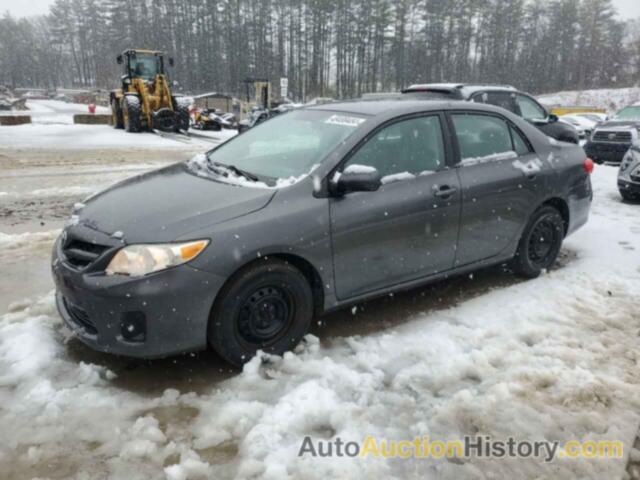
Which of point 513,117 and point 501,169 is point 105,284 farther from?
point 513,117

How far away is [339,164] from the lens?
3.44 metres

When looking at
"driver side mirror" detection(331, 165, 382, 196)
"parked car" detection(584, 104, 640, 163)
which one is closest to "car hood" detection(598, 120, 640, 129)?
"parked car" detection(584, 104, 640, 163)

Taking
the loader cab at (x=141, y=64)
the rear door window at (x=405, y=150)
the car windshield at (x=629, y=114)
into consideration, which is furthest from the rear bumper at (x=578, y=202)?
the loader cab at (x=141, y=64)

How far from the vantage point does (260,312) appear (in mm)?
3164

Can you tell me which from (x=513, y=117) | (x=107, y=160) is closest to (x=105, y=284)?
(x=513, y=117)

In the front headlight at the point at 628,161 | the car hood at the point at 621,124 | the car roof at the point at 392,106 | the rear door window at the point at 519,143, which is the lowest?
the front headlight at the point at 628,161

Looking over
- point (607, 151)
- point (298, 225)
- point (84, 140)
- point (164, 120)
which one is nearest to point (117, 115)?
point (164, 120)

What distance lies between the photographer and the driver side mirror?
3262 mm

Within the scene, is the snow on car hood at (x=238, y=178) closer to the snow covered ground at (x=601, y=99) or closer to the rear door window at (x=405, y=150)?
the rear door window at (x=405, y=150)

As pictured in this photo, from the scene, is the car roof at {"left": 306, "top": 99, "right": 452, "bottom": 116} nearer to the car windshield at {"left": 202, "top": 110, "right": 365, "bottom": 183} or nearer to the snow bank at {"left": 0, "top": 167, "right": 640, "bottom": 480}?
the car windshield at {"left": 202, "top": 110, "right": 365, "bottom": 183}

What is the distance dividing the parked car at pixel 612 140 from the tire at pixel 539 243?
9.61 meters

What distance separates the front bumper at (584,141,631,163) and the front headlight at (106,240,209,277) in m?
13.0

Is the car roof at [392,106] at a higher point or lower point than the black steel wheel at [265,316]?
higher

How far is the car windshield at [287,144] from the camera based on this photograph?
11.7 feet
